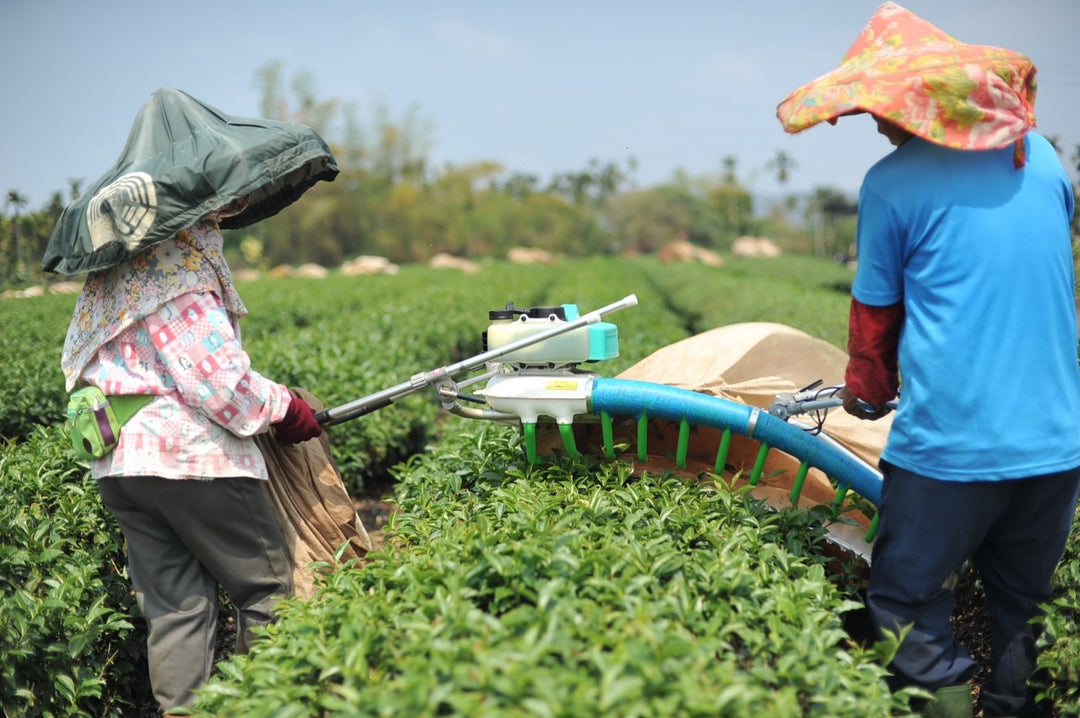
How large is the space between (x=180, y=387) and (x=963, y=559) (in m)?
2.22

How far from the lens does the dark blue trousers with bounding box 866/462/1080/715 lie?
7.08 feet

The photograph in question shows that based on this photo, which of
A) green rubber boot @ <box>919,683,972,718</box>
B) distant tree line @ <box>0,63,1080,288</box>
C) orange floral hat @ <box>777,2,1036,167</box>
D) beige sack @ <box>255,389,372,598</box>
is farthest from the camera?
distant tree line @ <box>0,63,1080,288</box>

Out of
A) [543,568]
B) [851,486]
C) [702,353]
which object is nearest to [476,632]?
[543,568]

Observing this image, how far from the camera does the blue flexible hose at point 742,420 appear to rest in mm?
2682

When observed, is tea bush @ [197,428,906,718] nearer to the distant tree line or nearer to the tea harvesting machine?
the tea harvesting machine

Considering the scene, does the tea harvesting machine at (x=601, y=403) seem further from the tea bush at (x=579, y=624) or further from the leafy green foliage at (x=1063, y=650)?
the leafy green foliage at (x=1063, y=650)

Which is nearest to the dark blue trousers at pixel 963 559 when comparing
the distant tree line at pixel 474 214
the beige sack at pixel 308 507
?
the beige sack at pixel 308 507

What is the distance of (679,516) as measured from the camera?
8.09 feet

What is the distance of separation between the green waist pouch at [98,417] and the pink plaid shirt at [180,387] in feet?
0.08

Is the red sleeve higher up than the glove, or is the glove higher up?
the red sleeve

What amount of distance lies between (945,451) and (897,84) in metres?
0.91

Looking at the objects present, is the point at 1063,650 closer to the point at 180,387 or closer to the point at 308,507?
the point at 308,507

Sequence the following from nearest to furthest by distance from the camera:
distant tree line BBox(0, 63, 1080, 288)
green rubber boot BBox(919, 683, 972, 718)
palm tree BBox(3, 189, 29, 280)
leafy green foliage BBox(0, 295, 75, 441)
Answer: green rubber boot BBox(919, 683, 972, 718)
leafy green foliage BBox(0, 295, 75, 441)
palm tree BBox(3, 189, 29, 280)
distant tree line BBox(0, 63, 1080, 288)

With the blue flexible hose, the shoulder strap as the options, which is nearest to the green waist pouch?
the shoulder strap
